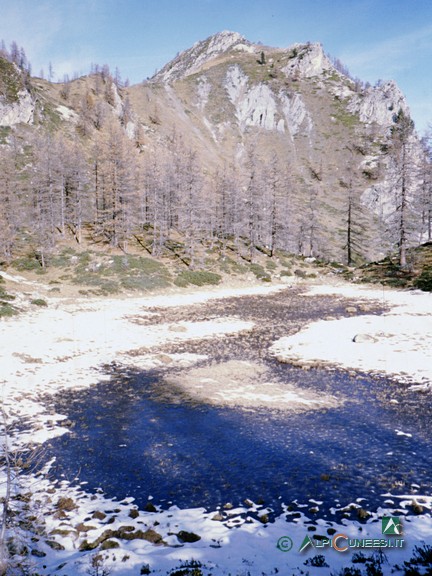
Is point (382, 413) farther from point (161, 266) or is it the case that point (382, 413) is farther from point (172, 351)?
point (161, 266)

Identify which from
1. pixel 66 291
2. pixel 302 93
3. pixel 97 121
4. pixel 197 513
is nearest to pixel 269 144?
pixel 302 93

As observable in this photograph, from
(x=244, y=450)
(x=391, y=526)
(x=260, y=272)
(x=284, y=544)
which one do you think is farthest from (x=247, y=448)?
(x=260, y=272)

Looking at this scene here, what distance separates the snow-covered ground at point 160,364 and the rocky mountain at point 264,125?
37.7 meters

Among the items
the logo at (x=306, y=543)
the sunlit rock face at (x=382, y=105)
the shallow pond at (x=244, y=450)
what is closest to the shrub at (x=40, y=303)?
the shallow pond at (x=244, y=450)

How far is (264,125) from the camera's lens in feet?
540

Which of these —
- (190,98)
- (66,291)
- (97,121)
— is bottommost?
(66,291)

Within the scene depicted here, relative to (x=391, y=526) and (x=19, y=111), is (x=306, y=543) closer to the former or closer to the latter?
(x=391, y=526)

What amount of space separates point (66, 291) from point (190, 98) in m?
162

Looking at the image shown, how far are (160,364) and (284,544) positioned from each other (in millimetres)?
12076

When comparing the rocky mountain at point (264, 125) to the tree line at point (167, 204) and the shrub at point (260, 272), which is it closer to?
the tree line at point (167, 204)

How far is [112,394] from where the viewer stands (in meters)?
14.8

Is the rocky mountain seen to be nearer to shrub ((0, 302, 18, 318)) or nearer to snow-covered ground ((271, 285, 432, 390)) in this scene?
snow-covered ground ((271, 285, 432, 390))

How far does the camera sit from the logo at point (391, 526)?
6.98 meters

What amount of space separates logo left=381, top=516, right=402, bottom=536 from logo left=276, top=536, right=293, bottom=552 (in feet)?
5.77
